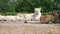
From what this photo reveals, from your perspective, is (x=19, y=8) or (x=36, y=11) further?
(x=19, y=8)

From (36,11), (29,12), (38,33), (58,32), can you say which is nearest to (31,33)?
(38,33)

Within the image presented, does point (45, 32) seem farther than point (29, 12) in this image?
No

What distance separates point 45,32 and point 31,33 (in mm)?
102

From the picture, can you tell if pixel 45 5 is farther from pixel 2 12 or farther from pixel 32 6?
pixel 2 12

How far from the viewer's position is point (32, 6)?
15.2 feet

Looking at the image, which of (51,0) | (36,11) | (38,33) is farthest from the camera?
(51,0)

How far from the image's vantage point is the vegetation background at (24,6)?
450 cm

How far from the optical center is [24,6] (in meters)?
4.60

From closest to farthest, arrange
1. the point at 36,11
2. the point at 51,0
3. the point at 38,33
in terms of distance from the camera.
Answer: the point at 38,33, the point at 36,11, the point at 51,0

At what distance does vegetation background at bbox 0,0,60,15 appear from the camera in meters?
4.50

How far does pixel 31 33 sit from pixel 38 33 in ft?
0.17

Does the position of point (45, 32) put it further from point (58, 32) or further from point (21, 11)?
point (21, 11)

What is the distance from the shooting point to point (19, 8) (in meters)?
4.60

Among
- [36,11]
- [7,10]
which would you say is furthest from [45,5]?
[7,10]
